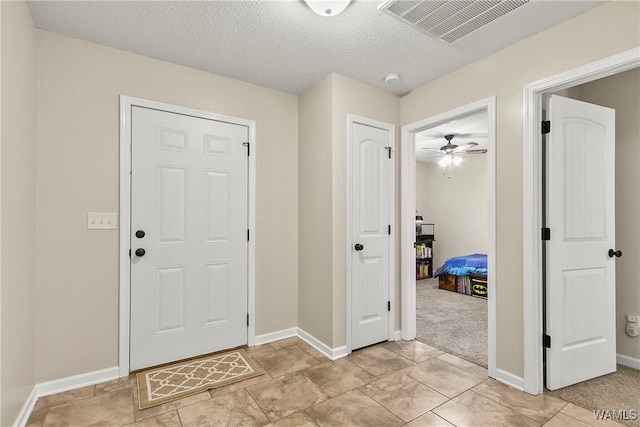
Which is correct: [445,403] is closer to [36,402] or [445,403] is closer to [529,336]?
[529,336]

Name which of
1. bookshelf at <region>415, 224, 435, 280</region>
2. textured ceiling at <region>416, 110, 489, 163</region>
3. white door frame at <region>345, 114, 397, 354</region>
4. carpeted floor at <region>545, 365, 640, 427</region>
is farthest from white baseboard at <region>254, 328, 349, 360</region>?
bookshelf at <region>415, 224, 435, 280</region>

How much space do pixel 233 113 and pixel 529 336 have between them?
297 cm

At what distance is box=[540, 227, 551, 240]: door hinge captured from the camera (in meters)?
2.17

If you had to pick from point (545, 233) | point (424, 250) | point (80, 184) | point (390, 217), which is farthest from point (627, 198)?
point (80, 184)

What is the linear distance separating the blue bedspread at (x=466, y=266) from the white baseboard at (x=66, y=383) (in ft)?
15.4

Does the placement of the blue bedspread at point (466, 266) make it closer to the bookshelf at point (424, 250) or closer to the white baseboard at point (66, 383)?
the bookshelf at point (424, 250)

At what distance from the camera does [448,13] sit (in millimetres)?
1914

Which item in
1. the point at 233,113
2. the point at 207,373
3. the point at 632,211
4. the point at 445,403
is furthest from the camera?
the point at 233,113

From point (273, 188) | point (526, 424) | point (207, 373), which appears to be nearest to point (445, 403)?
point (526, 424)

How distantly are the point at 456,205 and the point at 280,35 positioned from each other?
18.2ft

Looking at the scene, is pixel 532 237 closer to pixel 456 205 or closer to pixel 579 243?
pixel 579 243

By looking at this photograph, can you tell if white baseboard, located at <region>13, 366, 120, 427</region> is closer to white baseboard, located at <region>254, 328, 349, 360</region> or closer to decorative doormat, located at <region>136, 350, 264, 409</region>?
decorative doormat, located at <region>136, 350, 264, 409</region>

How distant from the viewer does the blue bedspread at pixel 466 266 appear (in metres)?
4.91

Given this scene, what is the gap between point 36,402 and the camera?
79.6 inches
